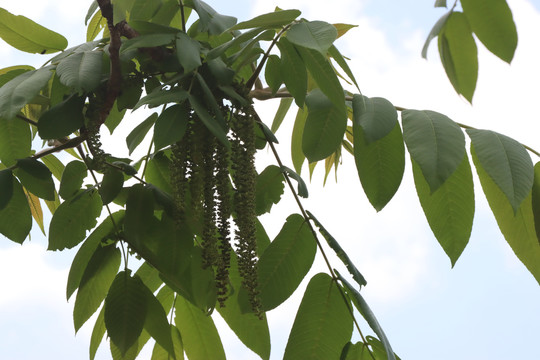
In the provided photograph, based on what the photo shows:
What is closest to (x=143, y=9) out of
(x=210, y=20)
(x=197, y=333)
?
(x=210, y=20)

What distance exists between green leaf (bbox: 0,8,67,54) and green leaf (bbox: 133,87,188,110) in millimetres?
289

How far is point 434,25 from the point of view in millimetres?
855

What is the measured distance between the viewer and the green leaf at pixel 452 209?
2.64 ft

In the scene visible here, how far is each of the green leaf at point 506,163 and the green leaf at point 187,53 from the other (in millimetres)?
341

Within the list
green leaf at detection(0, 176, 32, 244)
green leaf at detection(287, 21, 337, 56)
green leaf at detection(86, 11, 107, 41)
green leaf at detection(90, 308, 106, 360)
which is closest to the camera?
green leaf at detection(287, 21, 337, 56)

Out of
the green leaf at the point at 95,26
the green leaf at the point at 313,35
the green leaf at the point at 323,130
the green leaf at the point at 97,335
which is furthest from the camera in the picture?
the green leaf at the point at 95,26

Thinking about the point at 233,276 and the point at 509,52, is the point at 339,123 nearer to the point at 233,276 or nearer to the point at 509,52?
the point at 509,52

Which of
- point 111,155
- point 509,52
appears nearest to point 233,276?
point 111,155

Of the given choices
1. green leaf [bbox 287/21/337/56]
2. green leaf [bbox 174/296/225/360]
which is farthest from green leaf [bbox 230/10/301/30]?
green leaf [bbox 174/296/225/360]

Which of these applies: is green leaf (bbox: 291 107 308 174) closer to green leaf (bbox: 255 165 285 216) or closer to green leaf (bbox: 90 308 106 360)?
green leaf (bbox: 255 165 285 216)

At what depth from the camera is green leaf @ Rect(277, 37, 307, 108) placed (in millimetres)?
810

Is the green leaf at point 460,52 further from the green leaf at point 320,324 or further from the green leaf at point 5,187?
the green leaf at point 5,187

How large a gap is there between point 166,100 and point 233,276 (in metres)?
0.36

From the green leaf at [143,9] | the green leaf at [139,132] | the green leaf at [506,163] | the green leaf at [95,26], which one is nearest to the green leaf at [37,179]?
the green leaf at [139,132]
